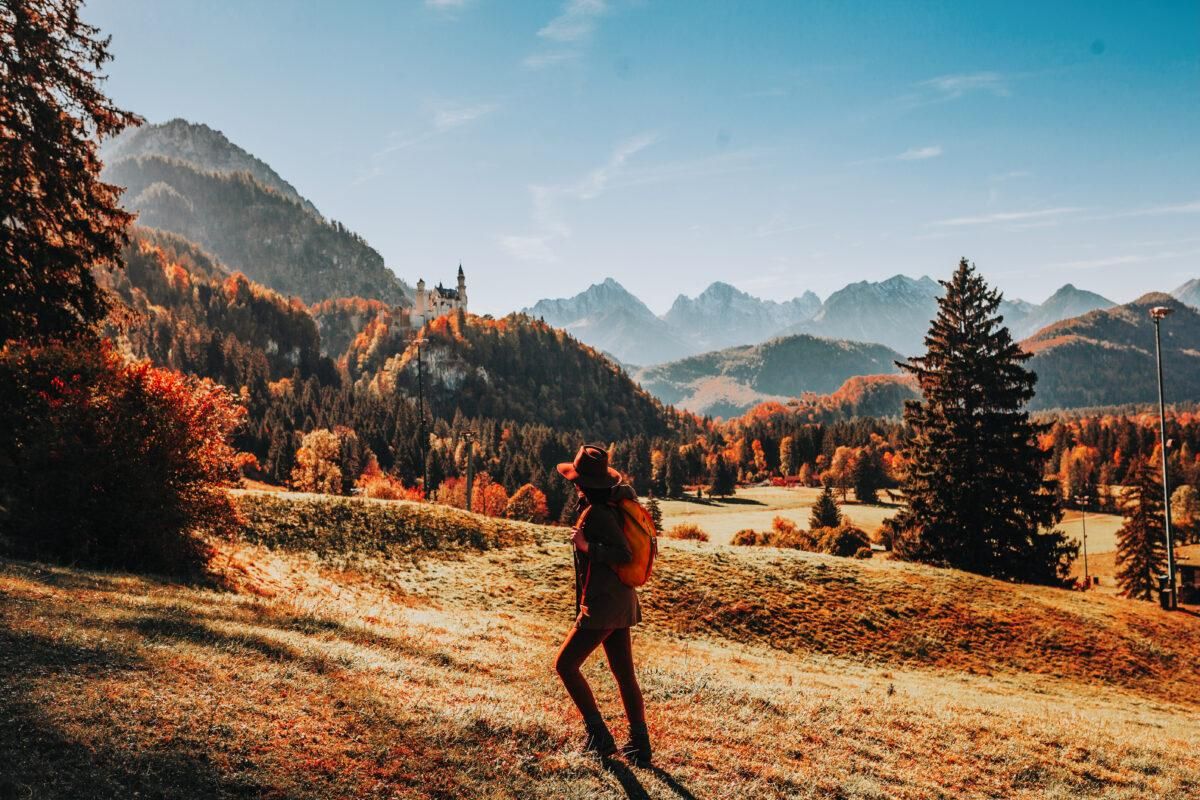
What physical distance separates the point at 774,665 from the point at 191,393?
15981 millimetres

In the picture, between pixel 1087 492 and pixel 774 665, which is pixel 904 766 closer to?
pixel 774 665

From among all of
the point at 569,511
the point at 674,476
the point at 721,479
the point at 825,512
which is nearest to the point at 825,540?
the point at 825,512

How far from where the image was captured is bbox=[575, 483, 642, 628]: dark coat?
6953 millimetres

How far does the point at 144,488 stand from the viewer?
15.3 m

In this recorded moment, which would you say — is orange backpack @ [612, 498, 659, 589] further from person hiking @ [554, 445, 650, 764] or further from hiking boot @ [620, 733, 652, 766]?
hiking boot @ [620, 733, 652, 766]

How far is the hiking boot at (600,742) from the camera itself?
7562mm

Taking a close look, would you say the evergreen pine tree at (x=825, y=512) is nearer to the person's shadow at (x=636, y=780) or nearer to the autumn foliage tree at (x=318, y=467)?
the autumn foliage tree at (x=318, y=467)

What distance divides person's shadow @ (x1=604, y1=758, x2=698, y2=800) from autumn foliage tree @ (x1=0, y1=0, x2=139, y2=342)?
1893cm

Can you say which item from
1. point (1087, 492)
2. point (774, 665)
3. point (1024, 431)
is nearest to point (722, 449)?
point (1087, 492)

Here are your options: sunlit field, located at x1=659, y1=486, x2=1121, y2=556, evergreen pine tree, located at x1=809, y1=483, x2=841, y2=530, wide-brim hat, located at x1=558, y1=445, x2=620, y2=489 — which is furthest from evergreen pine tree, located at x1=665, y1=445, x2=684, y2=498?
wide-brim hat, located at x1=558, y1=445, x2=620, y2=489

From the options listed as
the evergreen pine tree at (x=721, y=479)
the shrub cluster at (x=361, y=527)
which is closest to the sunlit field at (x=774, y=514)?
the evergreen pine tree at (x=721, y=479)

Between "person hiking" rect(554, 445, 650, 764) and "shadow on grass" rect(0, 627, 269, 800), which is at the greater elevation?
"person hiking" rect(554, 445, 650, 764)

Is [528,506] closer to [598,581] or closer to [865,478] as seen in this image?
[865,478]

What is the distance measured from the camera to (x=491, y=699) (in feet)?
29.6
